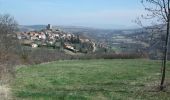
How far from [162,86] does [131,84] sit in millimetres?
2556

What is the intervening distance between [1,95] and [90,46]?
178 ft

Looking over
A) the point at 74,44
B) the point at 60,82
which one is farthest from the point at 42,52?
the point at 60,82

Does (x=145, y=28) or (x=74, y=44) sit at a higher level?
(x=145, y=28)

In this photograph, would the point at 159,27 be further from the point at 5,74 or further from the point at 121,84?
the point at 5,74

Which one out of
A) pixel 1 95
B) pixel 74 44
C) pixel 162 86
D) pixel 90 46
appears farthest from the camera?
pixel 74 44

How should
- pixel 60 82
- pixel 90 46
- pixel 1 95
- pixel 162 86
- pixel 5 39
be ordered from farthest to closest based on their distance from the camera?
pixel 90 46 < pixel 5 39 < pixel 60 82 < pixel 162 86 < pixel 1 95

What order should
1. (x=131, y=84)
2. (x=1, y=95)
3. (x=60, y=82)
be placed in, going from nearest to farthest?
1. (x=1, y=95)
2. (x=131, y=84)
3. (x=60, y=82)

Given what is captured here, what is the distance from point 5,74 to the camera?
63.4 ft

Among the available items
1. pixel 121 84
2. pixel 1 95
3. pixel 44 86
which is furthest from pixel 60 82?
pixel 1 95

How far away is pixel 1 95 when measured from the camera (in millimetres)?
13812

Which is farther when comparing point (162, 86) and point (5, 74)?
point (5, 74)

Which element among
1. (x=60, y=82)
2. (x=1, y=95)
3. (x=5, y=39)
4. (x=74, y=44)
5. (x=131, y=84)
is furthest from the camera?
(x=74, y=44)

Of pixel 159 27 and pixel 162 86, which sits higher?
pixel 159 27

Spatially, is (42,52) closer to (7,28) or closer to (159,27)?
(7,28)
